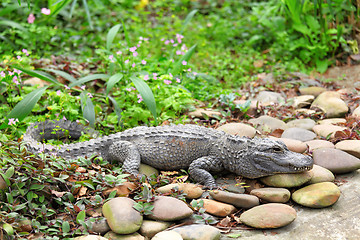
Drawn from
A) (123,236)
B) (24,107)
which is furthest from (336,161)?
(24,107)

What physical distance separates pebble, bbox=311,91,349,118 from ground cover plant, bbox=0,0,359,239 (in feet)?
3.89

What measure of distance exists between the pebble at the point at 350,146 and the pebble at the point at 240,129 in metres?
1.01

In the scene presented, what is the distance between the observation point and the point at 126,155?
14.0ft

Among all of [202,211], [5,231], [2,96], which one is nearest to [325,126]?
[202,211]

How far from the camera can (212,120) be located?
519 cm

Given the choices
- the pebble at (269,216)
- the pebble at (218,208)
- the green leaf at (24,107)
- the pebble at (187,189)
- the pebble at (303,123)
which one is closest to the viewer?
the pebble at (269,216)

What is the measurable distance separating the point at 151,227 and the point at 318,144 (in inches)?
90.4

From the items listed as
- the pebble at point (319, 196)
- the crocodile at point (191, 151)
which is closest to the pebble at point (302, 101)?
the crocodile at point (191, 151)

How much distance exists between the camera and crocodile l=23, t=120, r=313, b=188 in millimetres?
3900

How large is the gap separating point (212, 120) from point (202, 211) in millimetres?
1916

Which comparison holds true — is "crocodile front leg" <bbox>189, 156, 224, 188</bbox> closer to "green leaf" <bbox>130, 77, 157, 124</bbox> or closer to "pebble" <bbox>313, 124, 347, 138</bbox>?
"green leaf" <bbox>130, 77, 157, 124</bbox>

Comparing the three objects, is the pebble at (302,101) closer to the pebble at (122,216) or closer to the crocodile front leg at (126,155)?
the crocodile front leg at (126,155)

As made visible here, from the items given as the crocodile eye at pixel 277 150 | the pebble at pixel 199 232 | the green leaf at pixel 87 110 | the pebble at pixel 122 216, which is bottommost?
the pebble at pixel 199 232

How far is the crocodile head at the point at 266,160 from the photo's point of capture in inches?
149
